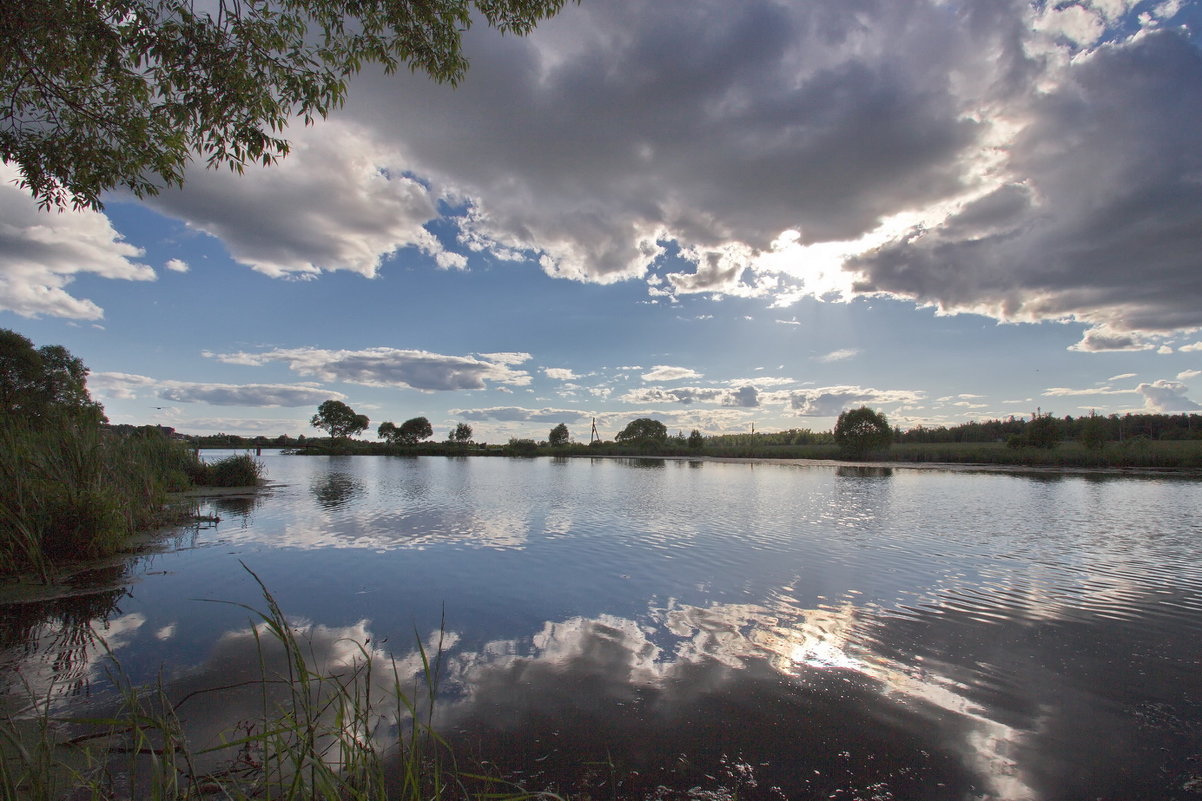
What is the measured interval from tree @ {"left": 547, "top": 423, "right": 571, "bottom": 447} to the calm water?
10366cm

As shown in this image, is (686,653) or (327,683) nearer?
(327,683)

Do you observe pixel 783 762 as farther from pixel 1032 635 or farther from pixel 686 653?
pixel 1032 635

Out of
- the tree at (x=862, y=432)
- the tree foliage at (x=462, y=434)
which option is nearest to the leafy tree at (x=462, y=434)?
the tree foliage at (x=462, y=434)

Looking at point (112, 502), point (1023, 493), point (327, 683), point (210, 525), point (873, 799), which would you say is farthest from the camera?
point (1023, 493)

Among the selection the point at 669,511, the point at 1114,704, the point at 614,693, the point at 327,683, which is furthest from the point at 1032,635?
the point at 669,511

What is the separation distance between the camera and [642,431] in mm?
116125

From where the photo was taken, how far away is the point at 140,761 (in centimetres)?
367

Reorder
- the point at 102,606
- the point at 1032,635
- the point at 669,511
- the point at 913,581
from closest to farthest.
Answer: the point at 1032,635
the point at 102,606
the point at 913,581
the point at 669,511

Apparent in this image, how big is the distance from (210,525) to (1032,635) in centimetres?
1835

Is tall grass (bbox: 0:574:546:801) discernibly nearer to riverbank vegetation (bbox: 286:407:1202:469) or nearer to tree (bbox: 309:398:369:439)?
riverbank vegetation (bbox: 286:407:1202:469)

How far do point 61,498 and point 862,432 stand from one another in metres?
73.6

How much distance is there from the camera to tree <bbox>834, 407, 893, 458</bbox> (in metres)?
67.6

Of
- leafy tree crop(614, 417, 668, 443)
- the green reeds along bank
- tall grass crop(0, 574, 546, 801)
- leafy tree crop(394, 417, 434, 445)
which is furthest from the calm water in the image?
leafy tree crop(394, 417, 434, 445)

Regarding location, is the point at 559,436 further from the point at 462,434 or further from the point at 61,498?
the point at 61,498
